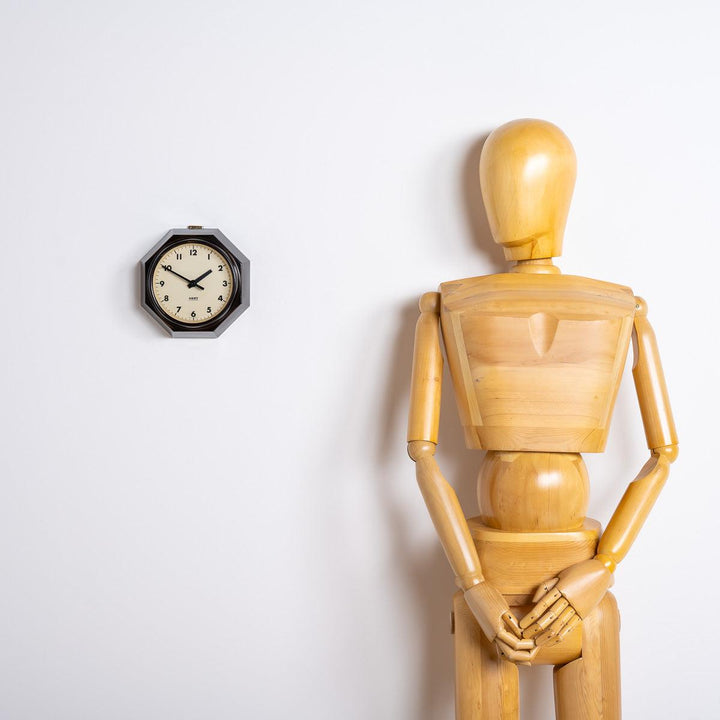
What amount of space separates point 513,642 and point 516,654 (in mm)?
27

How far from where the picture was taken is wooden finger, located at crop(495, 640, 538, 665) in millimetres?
1665

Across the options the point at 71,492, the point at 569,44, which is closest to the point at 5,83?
the point at 71,492

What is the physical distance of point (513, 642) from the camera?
65.3 inches

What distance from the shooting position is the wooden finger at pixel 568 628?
167 centimetres

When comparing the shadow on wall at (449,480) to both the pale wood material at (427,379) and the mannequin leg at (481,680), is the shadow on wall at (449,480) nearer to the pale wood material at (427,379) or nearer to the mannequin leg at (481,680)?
the pale wood material at (427,379)

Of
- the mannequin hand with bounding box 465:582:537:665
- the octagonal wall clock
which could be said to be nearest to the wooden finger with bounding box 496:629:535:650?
the mannequin hand with bounding box 465:582:537:665

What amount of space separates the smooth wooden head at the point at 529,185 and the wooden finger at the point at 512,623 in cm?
77

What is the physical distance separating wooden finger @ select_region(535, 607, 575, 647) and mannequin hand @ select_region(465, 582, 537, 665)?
16 millimetres

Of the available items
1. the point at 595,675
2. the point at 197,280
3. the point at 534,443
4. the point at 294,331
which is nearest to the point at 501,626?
the point at 595,675

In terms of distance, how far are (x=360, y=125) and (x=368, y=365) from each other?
0.60 metres

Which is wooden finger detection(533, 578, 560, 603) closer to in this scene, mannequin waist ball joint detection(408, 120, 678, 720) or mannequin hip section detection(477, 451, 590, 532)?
mannequin waist ball joint detection(408, 120, 678, 720)

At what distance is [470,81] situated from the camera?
2090 mm

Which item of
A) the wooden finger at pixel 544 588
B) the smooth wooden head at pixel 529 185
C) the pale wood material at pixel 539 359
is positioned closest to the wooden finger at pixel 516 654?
the wooden finger at pixel 544 588

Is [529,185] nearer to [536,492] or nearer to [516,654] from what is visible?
[536,492]
